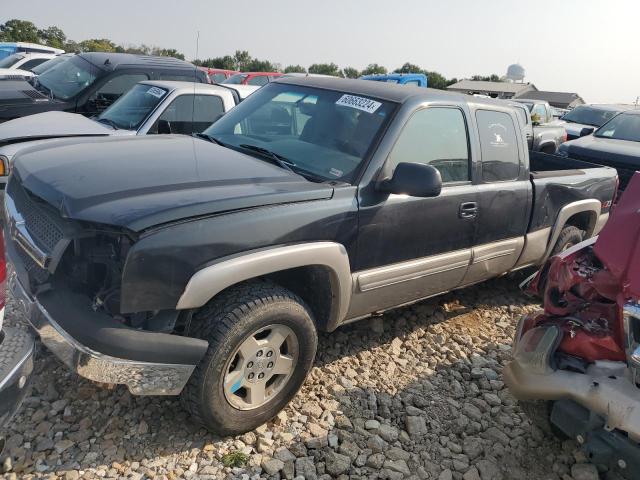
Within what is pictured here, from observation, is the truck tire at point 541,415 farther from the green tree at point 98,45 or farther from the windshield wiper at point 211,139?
the green tree at point 98,45

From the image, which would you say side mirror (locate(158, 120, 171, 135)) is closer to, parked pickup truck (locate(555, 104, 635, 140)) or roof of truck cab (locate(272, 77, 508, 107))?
Result: roof of truck cab (locate(272, 77, 508, 107))

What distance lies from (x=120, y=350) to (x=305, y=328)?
964 mm

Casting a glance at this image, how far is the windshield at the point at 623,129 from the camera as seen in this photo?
8883 mm

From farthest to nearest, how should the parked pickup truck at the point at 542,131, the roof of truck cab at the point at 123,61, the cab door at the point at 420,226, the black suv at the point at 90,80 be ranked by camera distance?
the parked pickup truck at the point at 542,131, the roof of truck cab at the point at 123,61, the black suv at the point at 90,80, the cab door at the point at 420,226

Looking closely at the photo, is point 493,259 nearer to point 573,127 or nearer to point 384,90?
point 384,90

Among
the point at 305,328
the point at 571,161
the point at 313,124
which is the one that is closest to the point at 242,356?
the point at 305,328

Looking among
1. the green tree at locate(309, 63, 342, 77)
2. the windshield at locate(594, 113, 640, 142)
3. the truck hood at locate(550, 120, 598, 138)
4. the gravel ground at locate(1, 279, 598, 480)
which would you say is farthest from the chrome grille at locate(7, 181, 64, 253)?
the green tree at locate(309, 63, 342, 77)

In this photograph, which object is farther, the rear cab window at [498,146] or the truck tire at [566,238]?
the truck tire at [566,238]

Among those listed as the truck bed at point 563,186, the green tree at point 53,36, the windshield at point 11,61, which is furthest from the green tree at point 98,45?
the truck bed at point 563,186

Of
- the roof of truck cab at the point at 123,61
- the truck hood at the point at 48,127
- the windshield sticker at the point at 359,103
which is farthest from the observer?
the roof of truck cab at the point at 123,61

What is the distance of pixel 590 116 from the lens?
14797 millimetres

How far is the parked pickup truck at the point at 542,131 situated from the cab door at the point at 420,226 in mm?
7452

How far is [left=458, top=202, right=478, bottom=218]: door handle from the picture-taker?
357 cm

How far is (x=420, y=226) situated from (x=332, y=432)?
134 centimetres
